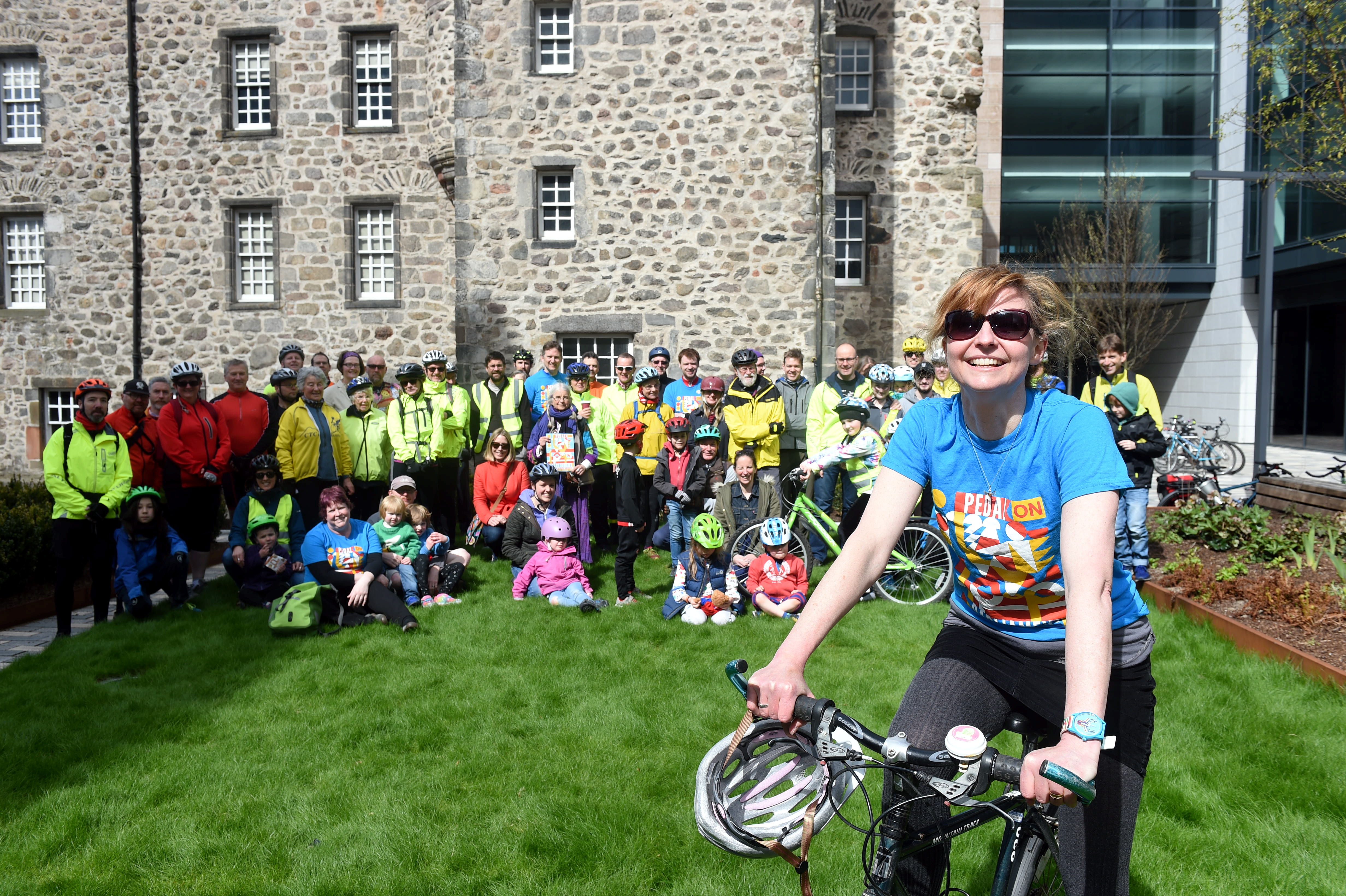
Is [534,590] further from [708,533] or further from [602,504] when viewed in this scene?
[602,504]

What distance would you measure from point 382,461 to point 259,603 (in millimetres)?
2157

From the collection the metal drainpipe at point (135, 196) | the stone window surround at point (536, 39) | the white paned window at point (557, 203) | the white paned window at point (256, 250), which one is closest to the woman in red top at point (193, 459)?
→ the white paned window at point (557, 203)

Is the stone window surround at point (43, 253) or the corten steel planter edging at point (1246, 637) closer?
the corten steel planter edging at point (1246, 637)

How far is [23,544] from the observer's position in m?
8.77

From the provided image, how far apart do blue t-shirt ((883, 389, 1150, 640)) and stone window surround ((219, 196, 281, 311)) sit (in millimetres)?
18138

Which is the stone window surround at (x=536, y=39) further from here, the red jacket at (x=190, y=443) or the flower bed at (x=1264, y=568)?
the flower bed at (x=1264, y=568)

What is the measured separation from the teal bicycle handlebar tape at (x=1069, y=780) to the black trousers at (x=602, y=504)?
8597mm

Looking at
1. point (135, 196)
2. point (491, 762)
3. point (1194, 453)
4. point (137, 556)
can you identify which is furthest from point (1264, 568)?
point (135, 196)

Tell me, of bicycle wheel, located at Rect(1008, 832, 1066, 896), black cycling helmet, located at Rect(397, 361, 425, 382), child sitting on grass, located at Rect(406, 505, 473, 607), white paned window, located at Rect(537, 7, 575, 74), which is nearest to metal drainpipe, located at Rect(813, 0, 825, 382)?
white paned window, located at Rect(537, 7, 575, 74)

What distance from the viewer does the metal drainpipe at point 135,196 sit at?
17.9 metres

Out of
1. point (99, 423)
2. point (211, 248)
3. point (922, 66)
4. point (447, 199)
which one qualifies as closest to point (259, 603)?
point (99, 423)

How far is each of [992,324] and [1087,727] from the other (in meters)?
0.98

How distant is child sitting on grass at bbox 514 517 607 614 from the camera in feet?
27.2

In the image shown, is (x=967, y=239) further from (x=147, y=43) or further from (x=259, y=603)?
(x=147, y=43)
